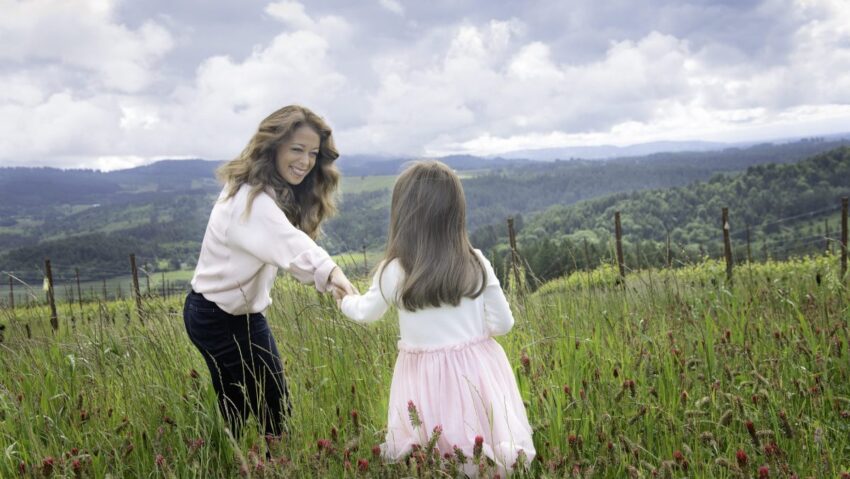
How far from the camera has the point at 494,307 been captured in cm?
257

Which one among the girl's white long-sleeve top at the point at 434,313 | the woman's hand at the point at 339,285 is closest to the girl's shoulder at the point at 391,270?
the girl's white long-sleeve top at the point at 434,313

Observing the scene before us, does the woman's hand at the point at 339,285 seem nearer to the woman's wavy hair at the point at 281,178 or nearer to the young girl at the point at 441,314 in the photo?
the young girl at the point at 441,314

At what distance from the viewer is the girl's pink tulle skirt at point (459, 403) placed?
Answer: 2436 mm

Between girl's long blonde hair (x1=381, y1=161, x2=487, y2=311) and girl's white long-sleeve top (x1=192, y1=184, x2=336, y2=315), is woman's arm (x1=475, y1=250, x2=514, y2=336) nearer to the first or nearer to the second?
girl's long blonde hair (x1=381, y1=161, x2=487, y2=311)

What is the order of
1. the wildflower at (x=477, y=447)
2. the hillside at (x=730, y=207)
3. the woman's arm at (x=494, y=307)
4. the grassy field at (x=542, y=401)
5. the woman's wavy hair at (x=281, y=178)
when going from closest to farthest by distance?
the wildflower at (x=477, y=447) → the grassy field at (x=542, y=401) → the woman's arm at (x=494, y=307) → the woman's wavy hair at (x=281, y=178) → the hillside at (x=730, y=207)

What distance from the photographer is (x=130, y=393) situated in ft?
10.3

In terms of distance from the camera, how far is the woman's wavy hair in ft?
9.55

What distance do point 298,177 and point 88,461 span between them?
61.2 inches

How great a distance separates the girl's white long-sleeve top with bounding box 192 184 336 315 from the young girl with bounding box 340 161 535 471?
291 mm

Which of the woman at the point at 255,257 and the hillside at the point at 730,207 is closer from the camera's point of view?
the woman at the point at 255,257

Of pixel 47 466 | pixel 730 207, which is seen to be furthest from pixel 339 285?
pixel 730 207

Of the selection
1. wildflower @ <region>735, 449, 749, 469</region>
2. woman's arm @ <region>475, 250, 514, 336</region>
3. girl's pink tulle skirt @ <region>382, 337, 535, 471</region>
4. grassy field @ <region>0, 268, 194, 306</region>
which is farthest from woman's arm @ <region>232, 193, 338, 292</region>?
wildflower @ <region>735, 449, 749, 469</region>

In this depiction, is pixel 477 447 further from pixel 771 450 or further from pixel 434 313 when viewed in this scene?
pixel 771 450

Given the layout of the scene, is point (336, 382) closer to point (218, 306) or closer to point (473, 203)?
point (218, 306)
